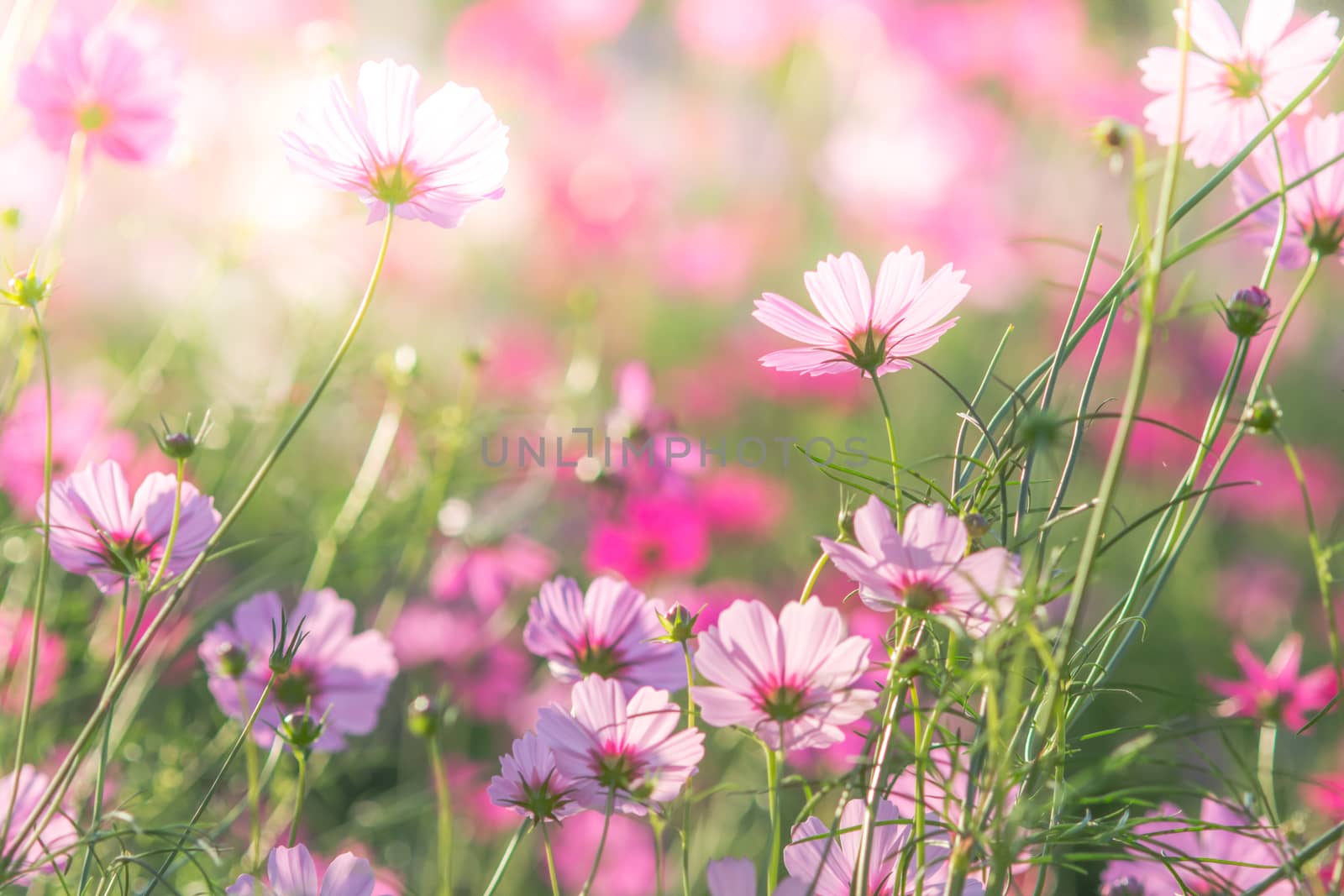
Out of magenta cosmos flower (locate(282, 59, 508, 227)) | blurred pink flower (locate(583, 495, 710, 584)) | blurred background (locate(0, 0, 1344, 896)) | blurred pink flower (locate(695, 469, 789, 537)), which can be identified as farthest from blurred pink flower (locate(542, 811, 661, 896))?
magenta cosmos flower (locate(282, 59, 508, 227))

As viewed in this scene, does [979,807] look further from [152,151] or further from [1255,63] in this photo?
[152,151]

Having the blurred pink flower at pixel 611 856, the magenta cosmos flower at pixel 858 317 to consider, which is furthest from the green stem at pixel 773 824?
the blurred pink flower at pixel 611 856

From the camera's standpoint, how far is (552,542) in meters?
1.33

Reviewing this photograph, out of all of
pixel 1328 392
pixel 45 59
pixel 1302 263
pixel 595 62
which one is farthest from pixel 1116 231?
pixel 45 59

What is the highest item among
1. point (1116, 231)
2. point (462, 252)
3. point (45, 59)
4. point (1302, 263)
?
point (1116, 231)

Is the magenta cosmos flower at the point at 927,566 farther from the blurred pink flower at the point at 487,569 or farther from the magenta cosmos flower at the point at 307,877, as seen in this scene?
the blurred pink flower at the point at 487,569

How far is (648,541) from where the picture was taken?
32.9 inches

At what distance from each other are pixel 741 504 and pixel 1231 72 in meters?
0.73

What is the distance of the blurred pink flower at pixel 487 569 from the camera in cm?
84

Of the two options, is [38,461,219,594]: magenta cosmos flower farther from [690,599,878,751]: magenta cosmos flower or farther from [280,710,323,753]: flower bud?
[690,599,878,751]: magenta cosmos flower

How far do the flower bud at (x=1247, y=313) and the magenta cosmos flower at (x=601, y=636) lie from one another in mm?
237

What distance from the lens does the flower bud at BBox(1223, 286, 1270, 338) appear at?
363mm

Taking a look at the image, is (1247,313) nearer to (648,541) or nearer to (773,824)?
(773,824)

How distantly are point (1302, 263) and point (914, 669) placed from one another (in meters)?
0.29
